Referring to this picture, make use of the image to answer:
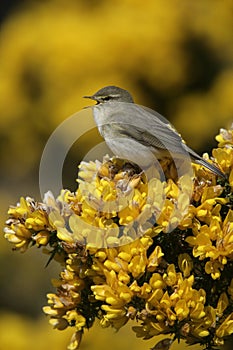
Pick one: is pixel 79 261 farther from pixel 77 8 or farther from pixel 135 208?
pixel 77 8

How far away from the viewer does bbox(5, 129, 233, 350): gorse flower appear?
A: 3.50m

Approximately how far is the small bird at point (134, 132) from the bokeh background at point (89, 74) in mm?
2921

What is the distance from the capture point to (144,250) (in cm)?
351

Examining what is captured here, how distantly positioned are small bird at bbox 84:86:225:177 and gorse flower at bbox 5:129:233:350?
1.20 ft

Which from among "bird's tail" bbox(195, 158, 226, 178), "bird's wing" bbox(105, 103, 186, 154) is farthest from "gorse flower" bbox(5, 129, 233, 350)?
"bird's wing" bbox(105, 103, 186, 154)

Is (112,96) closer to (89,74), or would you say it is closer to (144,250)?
(144,250)

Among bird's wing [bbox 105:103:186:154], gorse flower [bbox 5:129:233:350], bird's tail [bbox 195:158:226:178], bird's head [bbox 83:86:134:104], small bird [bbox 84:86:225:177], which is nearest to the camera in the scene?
gorse flower [bbox 5:129:233:350]

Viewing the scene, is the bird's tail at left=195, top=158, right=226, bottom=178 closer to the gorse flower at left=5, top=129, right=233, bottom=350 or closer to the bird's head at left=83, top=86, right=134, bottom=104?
the gorse flower at left=5, top=129, right=233, bottom=350

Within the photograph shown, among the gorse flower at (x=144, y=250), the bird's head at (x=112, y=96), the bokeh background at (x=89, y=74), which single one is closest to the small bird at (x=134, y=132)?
the bird's head at (x=112, y=96)

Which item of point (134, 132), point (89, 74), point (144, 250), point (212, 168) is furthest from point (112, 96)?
point (89, 74)

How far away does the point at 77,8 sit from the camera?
31.0ft

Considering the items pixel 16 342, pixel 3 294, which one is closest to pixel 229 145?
pixel 16 342

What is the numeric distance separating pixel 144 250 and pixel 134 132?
1.31 metres

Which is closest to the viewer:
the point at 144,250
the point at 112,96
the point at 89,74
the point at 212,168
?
the point at 144,250
